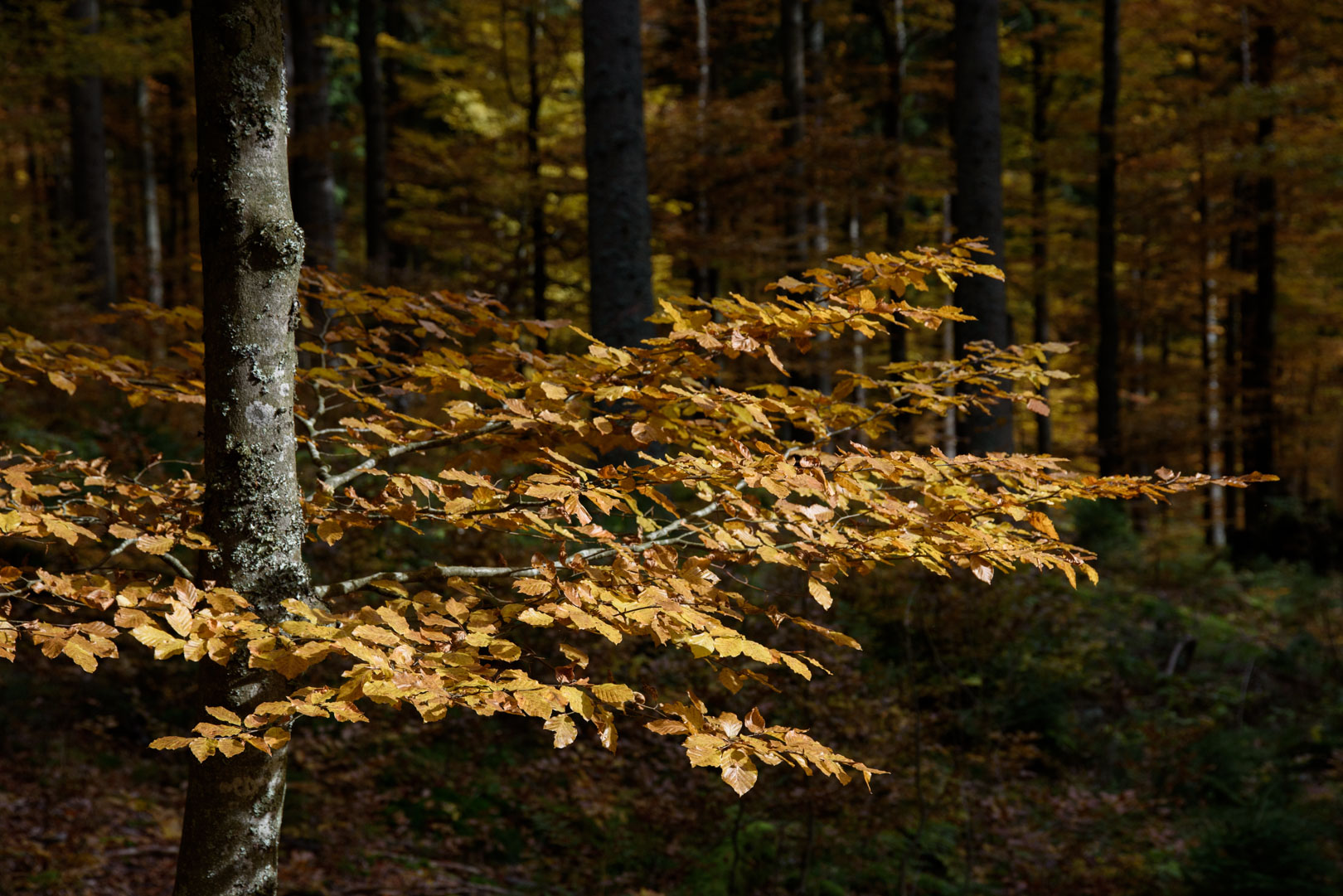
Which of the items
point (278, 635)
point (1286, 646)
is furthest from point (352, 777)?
point (1286, 646)

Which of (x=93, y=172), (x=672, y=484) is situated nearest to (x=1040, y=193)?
(x=672, y=484)

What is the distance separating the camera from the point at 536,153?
10.1 metres

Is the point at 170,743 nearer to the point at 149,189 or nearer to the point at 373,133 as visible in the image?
the point at 373,133

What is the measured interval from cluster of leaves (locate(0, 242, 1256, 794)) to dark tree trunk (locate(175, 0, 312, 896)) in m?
0.10

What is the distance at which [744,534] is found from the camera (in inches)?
75.5

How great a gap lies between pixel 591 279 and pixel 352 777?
3185 millimetres

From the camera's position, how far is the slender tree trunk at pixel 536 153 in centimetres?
1005

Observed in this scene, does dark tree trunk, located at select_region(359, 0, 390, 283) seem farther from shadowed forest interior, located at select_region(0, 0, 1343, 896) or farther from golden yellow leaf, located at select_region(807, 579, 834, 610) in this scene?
golden yellow leaf, located at select_region(807, 579, 834, 610)

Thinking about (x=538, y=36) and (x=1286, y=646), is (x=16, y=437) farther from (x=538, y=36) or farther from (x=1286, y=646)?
(x=1286, y=646)

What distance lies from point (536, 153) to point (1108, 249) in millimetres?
7692

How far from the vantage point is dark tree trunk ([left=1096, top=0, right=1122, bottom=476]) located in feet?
38.7

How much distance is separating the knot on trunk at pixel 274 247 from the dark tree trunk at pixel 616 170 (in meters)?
3.45

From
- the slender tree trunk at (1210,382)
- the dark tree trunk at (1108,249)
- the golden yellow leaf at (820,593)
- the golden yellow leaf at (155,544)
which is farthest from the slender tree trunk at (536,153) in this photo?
the slender tree trunk at (1210,382)

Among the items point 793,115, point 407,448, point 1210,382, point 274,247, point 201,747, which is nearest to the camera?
point 201,747
